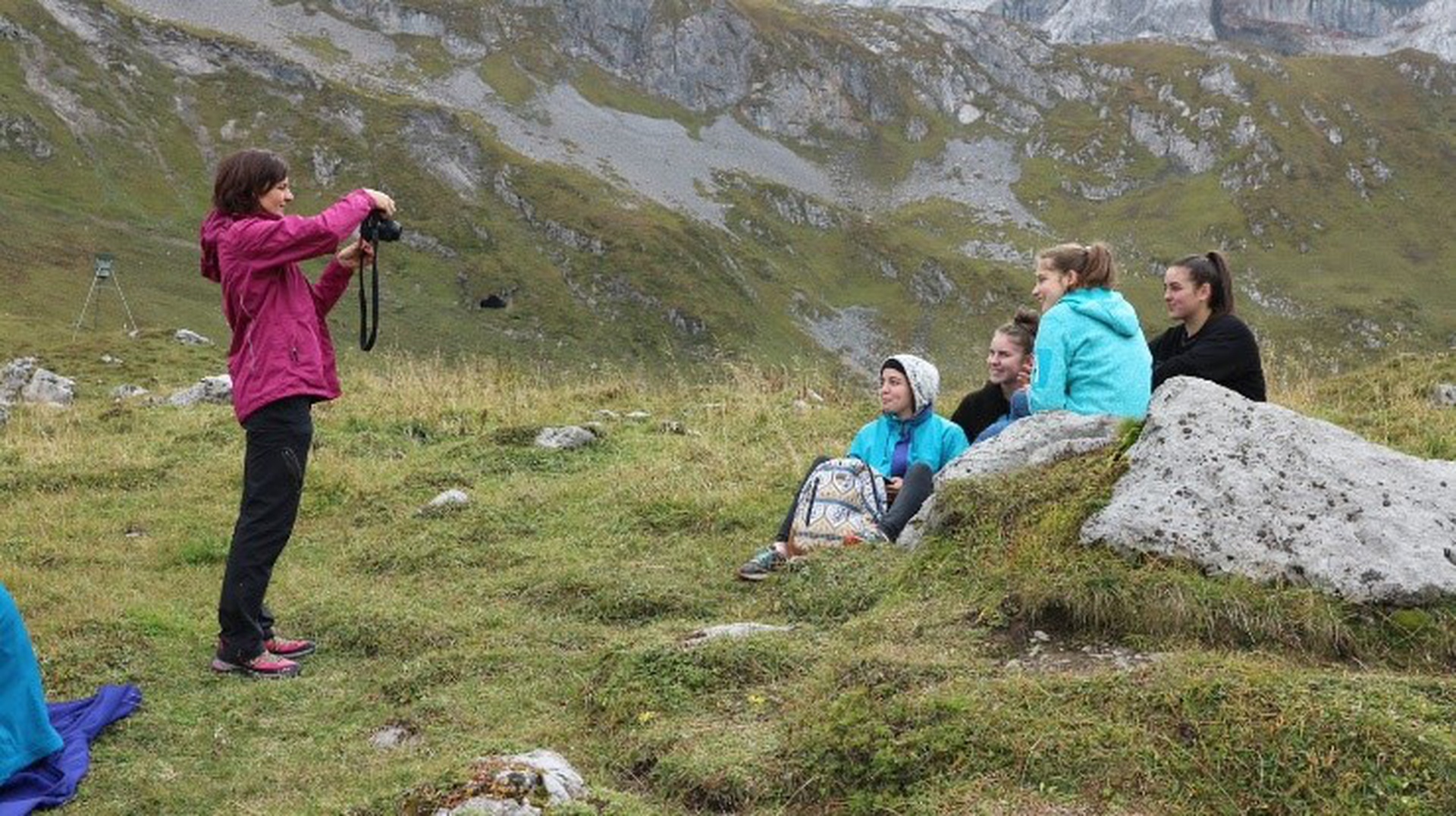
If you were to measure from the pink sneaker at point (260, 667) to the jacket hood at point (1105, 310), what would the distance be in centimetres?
604

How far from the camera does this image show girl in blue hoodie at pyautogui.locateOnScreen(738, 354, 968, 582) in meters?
8.32

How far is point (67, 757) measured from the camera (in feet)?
16.7

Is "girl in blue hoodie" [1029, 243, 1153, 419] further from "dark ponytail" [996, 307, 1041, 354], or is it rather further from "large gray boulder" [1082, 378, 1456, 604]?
"large gray boulder" [1082, 378, 1456, 604]

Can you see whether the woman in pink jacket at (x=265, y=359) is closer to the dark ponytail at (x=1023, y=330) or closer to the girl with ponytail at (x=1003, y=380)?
the girl with ponytail at (x=1003, y=380)

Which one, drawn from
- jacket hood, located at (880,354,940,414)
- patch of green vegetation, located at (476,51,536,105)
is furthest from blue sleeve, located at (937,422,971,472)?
patch of green vegetation, located at (476,51,536,105)

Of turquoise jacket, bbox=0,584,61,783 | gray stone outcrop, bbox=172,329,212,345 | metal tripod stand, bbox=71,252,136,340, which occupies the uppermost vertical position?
turquoise jacket, bbox=0,584,61,783

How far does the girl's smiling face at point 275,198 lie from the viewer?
679cm

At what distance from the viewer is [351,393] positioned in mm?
16750

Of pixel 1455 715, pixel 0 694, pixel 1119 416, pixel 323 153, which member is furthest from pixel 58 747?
pixel 323 153

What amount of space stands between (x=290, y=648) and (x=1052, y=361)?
5.79 meters

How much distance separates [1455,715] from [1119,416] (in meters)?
3.90

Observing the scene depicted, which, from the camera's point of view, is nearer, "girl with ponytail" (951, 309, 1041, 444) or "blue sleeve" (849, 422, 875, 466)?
"blue sleeve" (849, 422, 875, 466)

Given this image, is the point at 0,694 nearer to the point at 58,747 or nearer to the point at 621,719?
the point at 58,747

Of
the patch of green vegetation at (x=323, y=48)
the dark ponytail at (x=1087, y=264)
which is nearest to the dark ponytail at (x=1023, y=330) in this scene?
the dark ponytail at (x=1087, y=264)
